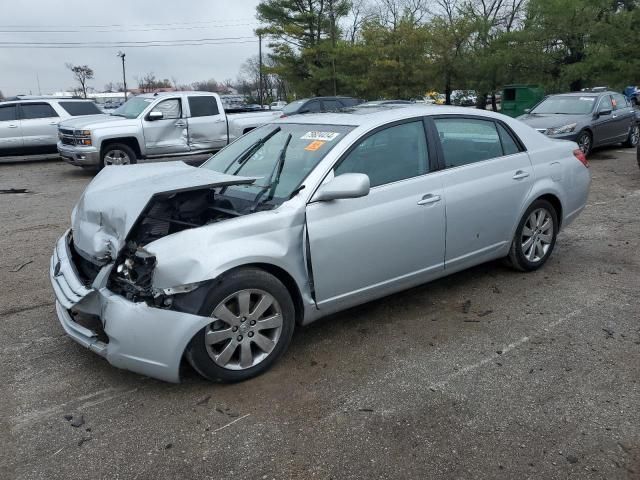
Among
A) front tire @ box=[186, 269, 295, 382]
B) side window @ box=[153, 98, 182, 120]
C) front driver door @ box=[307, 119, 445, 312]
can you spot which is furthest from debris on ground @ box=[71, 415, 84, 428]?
side window @ box=[153, 98, 182, 120]

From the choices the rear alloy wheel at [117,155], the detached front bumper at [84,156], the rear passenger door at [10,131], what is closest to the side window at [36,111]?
the rear passenger door at [10,131]

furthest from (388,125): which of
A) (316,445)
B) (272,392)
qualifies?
(316,445)

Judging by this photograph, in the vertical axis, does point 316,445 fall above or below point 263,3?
below

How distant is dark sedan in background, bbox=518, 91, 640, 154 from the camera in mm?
11797

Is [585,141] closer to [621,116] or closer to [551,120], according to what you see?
[551,120]

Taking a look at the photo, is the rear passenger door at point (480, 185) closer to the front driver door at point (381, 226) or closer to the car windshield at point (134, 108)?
the front driver door at point (381, 226)

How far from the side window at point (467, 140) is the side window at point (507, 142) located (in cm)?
5

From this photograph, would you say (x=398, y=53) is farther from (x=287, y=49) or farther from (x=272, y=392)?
(x=272, y=392)

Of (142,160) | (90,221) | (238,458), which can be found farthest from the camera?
(142,160)

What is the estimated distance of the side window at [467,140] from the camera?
4.34 metres

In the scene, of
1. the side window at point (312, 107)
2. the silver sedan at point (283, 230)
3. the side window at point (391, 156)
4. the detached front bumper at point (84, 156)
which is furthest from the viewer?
the side window at point (312, 107)

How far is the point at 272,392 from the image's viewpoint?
3.24 meters

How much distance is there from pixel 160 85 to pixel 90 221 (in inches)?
3342

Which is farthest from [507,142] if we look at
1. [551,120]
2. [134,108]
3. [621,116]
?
[621,116]
